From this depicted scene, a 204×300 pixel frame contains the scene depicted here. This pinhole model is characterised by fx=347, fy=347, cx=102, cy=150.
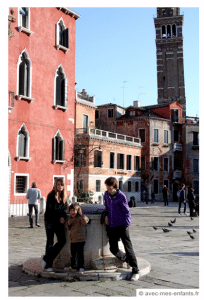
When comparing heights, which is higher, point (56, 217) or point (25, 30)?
point (25, 30)

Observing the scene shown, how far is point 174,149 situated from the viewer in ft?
145

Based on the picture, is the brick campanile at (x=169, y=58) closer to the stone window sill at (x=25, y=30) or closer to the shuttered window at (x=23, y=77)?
the stone window sill at (x=25, y=30)

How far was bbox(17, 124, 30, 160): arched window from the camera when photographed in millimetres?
17781

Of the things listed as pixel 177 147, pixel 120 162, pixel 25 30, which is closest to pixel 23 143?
pixel 25 30

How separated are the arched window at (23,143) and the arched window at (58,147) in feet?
6.82

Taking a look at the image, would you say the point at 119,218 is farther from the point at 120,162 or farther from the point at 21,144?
the point at 120,162

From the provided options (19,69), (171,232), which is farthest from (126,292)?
(19,69)

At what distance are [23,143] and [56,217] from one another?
12956 mm

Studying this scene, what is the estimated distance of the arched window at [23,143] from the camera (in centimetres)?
1778

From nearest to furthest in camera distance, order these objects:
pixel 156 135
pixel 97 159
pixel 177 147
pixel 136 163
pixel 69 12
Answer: pixel 69 12 < pixel 97 159 < pixel 136 163 < pixel 156 135 < pixel 177 147

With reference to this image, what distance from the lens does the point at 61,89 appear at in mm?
20641

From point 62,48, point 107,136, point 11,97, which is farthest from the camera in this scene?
point 107,136

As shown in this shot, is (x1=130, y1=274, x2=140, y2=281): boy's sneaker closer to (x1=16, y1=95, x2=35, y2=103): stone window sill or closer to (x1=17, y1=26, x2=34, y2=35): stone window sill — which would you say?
(x1=16, y1=95, x2=35, y2=103): stone window sill

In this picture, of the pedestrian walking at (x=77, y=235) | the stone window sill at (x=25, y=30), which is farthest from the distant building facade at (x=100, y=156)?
the pedestrian walking at (x=77, y=235)
